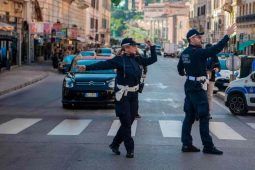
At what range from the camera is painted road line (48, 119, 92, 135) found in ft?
45.0

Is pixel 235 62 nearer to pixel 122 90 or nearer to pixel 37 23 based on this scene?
pixel 122 90

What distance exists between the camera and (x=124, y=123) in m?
10.5

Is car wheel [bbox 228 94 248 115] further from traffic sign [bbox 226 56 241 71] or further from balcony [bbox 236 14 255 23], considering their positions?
balcony [bbox 236 14 255 23]

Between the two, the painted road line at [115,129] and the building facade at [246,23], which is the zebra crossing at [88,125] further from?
the building facade at [246,23]

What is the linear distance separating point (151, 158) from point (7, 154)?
2341 mm

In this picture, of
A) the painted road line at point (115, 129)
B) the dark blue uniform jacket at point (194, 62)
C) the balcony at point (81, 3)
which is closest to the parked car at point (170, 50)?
the balcony at point (81, 3)

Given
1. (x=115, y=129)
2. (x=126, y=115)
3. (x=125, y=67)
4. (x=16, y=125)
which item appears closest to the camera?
(x=126, y=115)

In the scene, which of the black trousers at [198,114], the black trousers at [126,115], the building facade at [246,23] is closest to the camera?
the black trousers at [126,115]

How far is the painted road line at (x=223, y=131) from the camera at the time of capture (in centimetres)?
1336

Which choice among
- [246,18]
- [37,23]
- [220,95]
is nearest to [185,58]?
[220,95]

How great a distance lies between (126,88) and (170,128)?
434 cm

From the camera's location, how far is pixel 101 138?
1282 centimetres

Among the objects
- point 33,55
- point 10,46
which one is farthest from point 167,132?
point 33,55

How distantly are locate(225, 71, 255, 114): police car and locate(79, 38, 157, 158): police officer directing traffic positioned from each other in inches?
306
